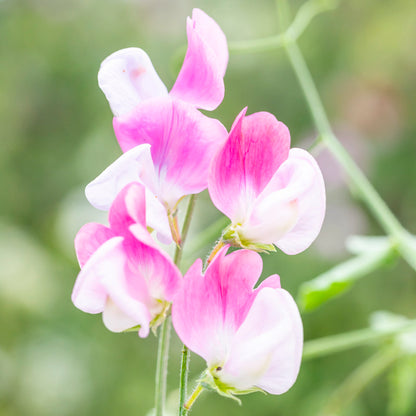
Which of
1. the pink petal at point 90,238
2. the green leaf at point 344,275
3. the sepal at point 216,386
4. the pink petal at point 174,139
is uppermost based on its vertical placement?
the pink petal at point 174,139

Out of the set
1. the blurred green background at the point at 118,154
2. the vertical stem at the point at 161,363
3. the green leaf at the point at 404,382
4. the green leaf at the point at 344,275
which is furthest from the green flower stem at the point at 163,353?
the blurred green background at the point at 118,154

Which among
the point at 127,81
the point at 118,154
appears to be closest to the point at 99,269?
the point at 127,81

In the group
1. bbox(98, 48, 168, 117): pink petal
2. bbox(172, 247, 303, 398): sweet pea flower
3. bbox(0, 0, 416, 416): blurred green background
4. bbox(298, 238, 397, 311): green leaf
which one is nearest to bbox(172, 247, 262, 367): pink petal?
bbox(172, 247, 303, 398): sweet pea flower

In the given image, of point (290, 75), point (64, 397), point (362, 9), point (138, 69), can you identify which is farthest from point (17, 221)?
point (138, 69)

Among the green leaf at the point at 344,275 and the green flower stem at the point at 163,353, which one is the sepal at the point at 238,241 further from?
the green leaf at the point at 344,275

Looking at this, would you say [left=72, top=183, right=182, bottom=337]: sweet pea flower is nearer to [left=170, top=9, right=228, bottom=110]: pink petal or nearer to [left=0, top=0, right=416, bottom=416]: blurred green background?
[left=170, top=9, right=228, bottom=110]: pink petal

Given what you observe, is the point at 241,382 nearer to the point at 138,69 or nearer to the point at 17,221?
the point at 138,69

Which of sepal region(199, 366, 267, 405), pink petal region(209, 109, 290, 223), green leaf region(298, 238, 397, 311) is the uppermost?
pink petal region(209, 109, 290, 223)
